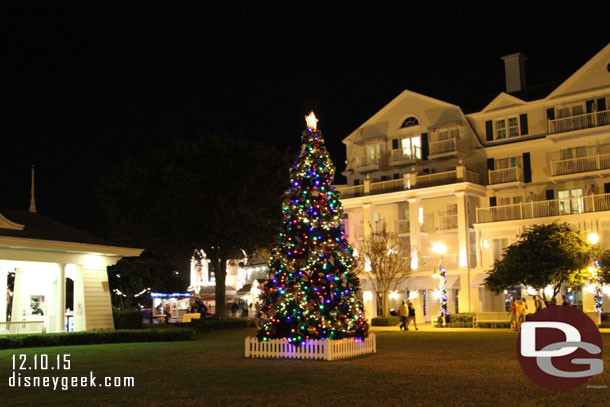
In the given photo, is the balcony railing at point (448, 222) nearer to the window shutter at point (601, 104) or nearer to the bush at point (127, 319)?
the window shutter at point (601, 104)

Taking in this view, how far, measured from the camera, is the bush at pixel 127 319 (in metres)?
30.8

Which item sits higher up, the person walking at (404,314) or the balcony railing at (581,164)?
the balcony railing at (581,164)

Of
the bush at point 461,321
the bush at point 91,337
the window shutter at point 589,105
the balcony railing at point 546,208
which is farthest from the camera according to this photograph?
the window shutter at point 589,105

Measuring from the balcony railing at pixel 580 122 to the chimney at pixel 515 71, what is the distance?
22.5 ft

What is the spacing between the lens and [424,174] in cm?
4956

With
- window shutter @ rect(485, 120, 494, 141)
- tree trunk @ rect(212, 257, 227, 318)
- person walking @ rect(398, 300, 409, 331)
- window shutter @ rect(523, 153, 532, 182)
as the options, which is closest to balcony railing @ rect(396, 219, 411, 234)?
window shutter @ rect(485, 120, 494, 141)

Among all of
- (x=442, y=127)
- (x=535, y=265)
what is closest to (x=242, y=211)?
(x=535, y=265)

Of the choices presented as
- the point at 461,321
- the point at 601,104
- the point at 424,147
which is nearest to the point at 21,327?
the point at 461,321

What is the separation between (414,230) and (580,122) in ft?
42.5

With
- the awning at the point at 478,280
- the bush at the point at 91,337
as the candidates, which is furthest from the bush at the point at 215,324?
the awning at the point at 478,280

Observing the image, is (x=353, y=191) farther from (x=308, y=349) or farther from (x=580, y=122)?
(x=308, y=349)

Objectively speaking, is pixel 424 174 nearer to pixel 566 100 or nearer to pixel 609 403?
pixel 566 100

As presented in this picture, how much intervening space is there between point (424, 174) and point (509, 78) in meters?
9.83

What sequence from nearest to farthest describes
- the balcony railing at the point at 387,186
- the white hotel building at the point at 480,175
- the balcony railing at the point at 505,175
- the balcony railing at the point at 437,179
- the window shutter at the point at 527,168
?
1. the white hotel building at the point at 480,175
2. the balcony railing at the point at 505,175
3. the window shutter at the point at 527,168
4. the balcony railing at the point at 437,179
5. the balcony railing at the point at 387,186
